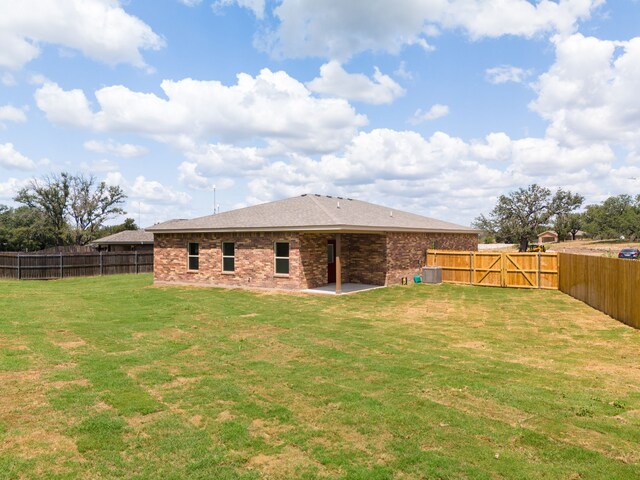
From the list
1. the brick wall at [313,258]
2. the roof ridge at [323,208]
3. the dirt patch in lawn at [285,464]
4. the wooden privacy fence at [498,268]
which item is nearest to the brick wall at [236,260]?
the brick wall at [313,258]

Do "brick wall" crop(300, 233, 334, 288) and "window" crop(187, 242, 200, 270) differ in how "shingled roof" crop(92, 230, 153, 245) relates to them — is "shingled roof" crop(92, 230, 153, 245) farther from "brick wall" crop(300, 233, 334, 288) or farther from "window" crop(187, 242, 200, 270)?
"brick wall" crop(300, 233, 334, 288)

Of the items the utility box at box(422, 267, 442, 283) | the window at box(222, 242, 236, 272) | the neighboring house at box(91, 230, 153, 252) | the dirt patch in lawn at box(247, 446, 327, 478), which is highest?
the neighboring house at box(91, 230, 153, 252)

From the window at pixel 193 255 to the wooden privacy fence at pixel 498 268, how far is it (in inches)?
510

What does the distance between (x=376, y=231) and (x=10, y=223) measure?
6136 centimetres

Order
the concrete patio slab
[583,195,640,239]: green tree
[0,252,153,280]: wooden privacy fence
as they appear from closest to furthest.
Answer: the concrete patio slab
[0,252,153,280]: wooden privacy fence
[583,195,640,239]: green tree

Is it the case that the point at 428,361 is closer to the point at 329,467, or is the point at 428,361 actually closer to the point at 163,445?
the point at 329,467

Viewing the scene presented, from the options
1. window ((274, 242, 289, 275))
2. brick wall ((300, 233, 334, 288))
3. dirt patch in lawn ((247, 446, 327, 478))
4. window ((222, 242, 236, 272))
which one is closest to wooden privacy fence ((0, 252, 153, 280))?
window ((222, 242, 236, 272))

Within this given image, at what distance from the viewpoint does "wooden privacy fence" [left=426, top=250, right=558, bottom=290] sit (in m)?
22.0

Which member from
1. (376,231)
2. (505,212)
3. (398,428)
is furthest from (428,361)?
(505,212)

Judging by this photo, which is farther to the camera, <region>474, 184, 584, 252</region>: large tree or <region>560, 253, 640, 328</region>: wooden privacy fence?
<region>474, 184, 584, 252</region>: large tree

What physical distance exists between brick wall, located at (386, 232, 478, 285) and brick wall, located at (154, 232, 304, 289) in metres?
5.32

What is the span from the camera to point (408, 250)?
24250 millimetres

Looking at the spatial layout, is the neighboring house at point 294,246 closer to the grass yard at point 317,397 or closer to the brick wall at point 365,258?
the brick wall at point 365,258

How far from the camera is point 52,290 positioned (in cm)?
2188
